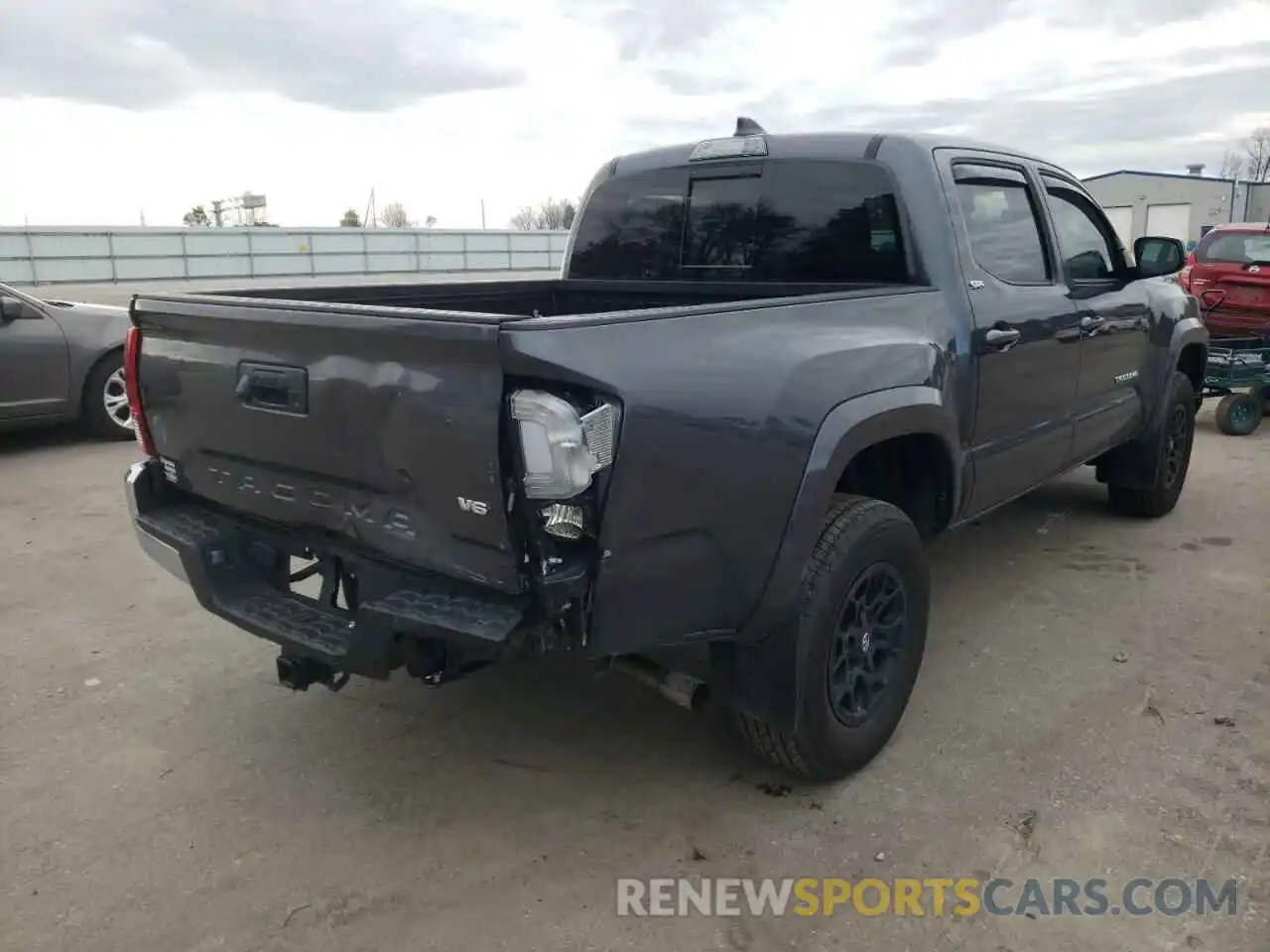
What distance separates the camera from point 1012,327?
3820 mm

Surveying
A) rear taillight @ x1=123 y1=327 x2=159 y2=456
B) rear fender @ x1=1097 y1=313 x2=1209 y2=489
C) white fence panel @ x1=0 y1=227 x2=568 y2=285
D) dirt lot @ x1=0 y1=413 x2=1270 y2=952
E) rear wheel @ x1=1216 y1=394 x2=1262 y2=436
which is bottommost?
dirt lot @ x1=0 y1=413 x2=1270 y2=952

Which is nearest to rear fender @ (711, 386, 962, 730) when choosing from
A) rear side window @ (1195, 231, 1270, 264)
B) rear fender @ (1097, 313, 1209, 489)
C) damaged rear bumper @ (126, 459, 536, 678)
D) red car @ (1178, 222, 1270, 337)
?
damaged rear bumper @ (126, 459, 536, 678)

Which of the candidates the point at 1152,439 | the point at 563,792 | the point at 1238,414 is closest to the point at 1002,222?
the point at 1152,439

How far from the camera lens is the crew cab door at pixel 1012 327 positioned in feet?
12.2

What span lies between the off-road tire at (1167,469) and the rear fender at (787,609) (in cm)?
353

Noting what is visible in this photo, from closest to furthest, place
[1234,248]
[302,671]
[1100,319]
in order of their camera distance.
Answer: [302,671] → [1100,319] → [1234,248]

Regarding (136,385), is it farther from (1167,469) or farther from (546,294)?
(1167,469)

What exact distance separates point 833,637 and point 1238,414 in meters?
7.49

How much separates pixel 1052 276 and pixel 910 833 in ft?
8.57

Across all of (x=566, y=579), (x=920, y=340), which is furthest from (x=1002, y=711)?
(x=566, y=579)

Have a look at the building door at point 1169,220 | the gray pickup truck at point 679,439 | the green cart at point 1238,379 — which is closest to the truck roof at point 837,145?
the gray pickup truck at point 679,439

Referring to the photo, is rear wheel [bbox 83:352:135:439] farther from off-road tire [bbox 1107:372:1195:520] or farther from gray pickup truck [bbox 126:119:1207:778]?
off-road tire [bbox 1107:372:1195:520]

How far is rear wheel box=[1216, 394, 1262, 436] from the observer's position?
339 inches

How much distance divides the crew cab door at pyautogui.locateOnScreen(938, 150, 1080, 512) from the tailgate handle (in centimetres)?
232
